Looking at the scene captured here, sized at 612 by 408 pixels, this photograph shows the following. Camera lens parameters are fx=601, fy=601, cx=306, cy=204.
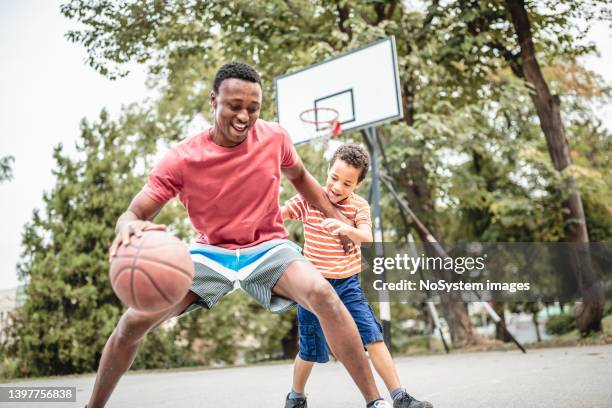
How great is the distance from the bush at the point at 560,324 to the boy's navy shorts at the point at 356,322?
12.9 metres

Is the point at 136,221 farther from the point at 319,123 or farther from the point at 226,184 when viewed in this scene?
the point at 319,123

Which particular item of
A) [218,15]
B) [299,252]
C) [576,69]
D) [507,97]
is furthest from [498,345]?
[299,252]

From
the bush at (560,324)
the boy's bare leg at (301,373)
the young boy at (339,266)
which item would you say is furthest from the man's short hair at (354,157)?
the bush at (560,324)

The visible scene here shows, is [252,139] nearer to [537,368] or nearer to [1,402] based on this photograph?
[1,402]

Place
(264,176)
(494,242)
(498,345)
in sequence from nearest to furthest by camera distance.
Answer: (264,176)
(498,345)
(494,242)

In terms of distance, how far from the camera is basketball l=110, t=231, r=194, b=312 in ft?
7.44

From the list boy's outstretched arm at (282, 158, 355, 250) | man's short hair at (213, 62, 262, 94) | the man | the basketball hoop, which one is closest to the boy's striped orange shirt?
boy's outstretched arm at (282, 158, 355, 250)

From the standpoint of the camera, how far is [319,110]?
8648 mm

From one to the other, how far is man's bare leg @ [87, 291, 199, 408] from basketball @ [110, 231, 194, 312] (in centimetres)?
13

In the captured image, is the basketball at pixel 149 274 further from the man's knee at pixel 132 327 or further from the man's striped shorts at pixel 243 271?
the man's striped shorts at pixel 243 271

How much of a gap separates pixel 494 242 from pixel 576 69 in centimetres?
389

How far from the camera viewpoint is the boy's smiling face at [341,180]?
321 centimetres

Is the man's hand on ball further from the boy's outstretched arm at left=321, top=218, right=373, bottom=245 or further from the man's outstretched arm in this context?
the boy's outstretched arm at left=321, top=218, right=373, bottom=245

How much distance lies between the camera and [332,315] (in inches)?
97.3
